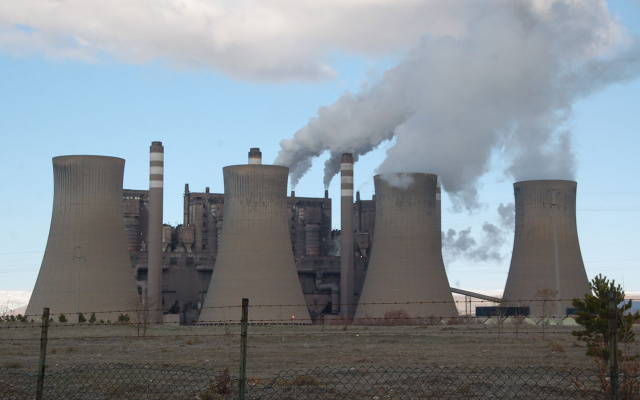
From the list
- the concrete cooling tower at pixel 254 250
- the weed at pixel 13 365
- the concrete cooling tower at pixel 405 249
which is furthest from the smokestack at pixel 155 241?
the weed at pixel 13 365

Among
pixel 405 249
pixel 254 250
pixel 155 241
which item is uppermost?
pixel 155 241

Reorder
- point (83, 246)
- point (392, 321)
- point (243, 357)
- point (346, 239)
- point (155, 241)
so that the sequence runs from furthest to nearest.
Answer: point (346, 239)
point (155, 241)
point (392, 321)
point (83, 246)
point (243, 357)

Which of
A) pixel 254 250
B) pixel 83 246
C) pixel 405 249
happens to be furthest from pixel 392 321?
pixel 83 246

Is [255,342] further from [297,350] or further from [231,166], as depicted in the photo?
[231,166]

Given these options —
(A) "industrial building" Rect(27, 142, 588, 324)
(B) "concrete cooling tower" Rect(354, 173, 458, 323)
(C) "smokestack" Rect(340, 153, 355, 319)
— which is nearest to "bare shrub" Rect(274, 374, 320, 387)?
(A) "industrial building" Rect(27, 142, 588, 324)

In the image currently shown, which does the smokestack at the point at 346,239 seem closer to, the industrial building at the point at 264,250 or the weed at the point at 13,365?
the industrial building at the point at 264,250

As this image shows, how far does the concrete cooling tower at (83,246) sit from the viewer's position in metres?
38.8

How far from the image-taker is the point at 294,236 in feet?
172

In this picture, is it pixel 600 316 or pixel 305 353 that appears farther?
pixel 305 353

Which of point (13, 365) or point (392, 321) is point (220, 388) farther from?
point (392, 321)

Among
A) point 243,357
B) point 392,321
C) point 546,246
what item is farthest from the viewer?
point 546,246

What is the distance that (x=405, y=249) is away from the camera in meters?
40.7

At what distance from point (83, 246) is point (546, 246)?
21.6m

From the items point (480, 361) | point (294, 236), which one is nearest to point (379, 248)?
point (294, 236)
